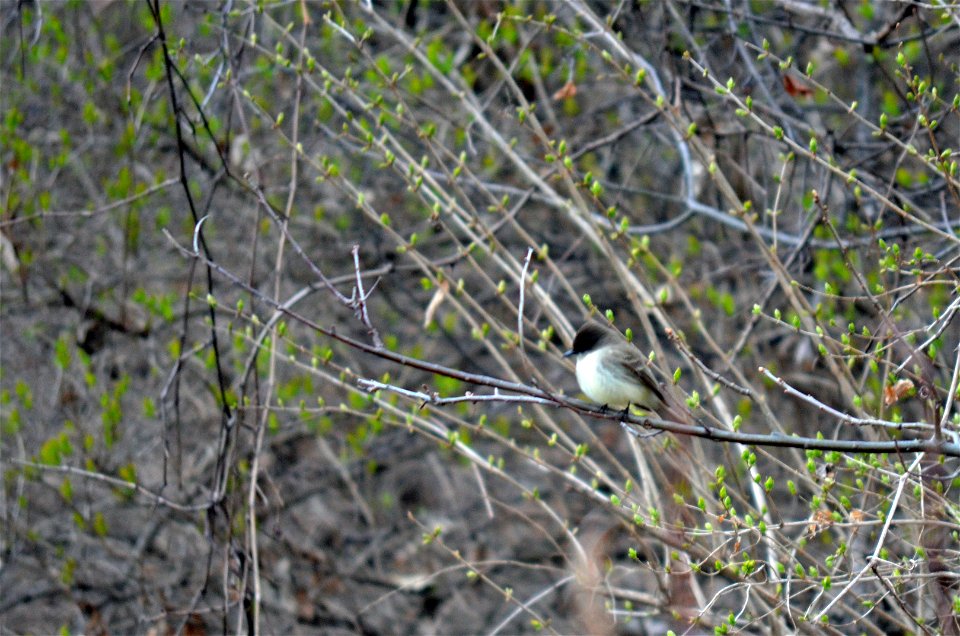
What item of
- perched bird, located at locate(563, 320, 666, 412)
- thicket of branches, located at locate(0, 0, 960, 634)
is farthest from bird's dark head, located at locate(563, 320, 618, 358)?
thicket of branches, located at locate(0, 0, 960, 634)

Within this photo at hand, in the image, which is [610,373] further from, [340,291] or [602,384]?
[340,291]

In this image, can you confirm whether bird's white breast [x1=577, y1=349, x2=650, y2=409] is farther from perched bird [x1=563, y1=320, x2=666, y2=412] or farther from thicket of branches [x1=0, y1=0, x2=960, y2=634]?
thicket of branches [x1=0, y1=0, x2=960, y2=634]

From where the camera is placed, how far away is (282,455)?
23.9 ft

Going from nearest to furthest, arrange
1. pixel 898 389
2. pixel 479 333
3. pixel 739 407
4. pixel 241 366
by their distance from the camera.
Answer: pixel 898 389 < pixel 479 333 < pixel 739 407 < pixel 241 366

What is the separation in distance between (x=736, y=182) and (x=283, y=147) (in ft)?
9.52

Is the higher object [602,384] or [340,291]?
[340,291]

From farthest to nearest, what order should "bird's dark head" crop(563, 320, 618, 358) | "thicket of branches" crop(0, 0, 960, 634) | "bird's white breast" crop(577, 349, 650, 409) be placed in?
1. "thicket of branches" crop(0, 0, 960, 634)
2. "bird's dark head" crop(563, 320, 618, 358)
3. "bird's white breast" crop(577, 349, 650, 409)

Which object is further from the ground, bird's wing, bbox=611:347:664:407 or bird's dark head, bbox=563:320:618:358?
bird's dark head, bbox=563:320:618:358

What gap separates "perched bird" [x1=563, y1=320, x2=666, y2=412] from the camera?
4.20 m

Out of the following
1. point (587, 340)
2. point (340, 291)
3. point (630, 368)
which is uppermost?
point (340, 291)

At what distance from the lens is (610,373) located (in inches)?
168

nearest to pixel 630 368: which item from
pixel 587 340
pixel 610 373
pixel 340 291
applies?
pixel 610 373

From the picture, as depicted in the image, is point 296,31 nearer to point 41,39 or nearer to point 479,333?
point 41,39

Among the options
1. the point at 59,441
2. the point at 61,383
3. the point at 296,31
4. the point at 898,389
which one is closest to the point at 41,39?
the point at 296,31
